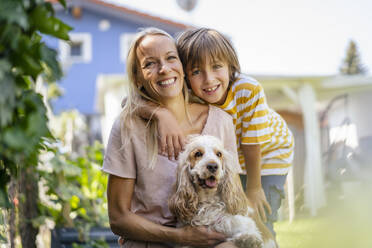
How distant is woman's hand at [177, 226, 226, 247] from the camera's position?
87.7 inches

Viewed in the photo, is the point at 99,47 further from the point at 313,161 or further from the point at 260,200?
the point at 260,200

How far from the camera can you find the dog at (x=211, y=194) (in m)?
2.17

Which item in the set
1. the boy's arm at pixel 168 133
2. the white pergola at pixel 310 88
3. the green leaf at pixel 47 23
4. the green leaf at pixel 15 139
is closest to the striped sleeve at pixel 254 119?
the boy's arm at pixel 168 133

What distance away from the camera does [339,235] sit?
3.46 m

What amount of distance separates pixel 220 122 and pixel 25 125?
123 cm

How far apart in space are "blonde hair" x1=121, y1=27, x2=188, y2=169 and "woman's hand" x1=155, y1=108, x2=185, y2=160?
0.05 m

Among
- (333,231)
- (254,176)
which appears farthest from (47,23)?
(333,231)

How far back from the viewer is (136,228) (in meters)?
2.33

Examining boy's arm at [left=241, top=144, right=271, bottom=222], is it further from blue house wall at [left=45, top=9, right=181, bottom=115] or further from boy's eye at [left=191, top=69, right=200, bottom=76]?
blue house wall at [left=45, top=9, right=181, bottom=115]

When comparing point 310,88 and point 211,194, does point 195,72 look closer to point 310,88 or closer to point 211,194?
point 211,194

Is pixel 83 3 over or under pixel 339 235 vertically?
over

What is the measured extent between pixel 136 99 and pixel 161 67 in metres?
0.26

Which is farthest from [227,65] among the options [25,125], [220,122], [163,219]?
[25,125]

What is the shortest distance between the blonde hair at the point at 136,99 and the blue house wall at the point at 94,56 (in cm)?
1658
